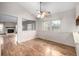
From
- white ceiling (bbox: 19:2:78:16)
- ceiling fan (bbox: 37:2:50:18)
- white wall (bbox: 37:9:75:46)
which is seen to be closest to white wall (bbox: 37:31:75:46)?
white wall (bbox: 37:9:75:46)

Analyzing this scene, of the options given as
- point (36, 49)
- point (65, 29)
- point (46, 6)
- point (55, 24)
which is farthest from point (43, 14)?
point (36, 49)

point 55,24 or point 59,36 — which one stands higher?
point 55,24

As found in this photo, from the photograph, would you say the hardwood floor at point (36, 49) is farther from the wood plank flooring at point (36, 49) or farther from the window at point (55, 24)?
the window at point (55, 24)

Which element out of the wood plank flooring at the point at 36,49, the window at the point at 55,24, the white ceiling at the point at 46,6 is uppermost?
the white ceiling at the point at 46,6

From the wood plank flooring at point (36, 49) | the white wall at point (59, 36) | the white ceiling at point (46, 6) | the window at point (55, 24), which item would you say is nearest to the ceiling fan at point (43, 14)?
the white ceiling at point (46, 6)

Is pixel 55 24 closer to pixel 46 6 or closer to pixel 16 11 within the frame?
pixel 46 6

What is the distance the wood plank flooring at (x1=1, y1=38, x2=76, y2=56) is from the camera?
1.91m

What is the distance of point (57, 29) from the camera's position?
1933 mm

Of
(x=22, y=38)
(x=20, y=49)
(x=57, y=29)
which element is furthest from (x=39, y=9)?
(x=20, y=49)

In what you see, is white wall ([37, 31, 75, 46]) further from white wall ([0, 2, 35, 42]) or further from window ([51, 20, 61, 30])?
white wall ([0, 2, 35, 42])

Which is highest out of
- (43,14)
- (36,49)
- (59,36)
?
(43,14)

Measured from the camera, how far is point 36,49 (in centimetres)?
194

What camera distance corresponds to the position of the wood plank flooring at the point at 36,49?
6.26 ft

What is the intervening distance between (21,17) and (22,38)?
38 centimetres
